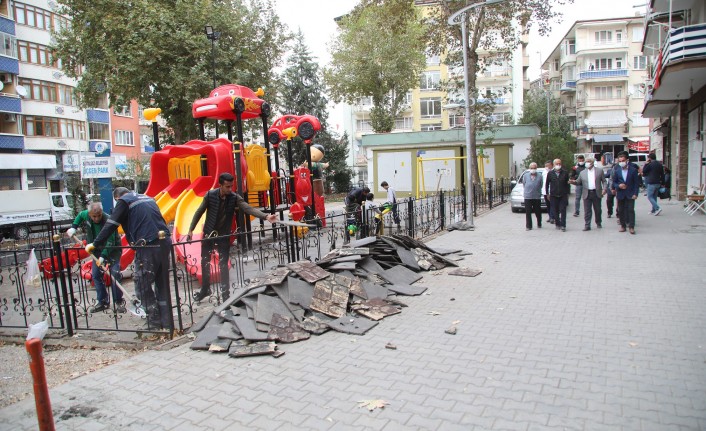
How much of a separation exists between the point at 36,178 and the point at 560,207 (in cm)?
3776

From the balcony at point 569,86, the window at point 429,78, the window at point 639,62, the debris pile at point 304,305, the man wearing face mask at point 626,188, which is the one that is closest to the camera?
the debris pile at point 304,305

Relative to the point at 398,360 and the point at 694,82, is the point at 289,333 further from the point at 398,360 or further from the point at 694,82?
the point at 694,82

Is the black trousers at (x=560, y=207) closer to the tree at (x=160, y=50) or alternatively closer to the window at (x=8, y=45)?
the tree at (x=160, y=50)

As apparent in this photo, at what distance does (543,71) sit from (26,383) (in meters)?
75.0

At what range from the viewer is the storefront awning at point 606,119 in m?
50.6

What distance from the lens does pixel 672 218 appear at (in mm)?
14820

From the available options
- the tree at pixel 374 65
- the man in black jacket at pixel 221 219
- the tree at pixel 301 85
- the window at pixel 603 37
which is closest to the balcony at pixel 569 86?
the window at pixel 603 37

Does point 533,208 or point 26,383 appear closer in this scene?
point 26,383

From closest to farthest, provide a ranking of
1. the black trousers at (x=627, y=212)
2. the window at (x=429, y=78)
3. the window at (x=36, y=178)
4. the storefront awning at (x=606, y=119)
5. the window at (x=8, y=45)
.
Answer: the black trousers at (x=627, y=212) < the window at (x=8, y=45) < the window at (x=36, y=178) < the storefront awning at (x=606, y=119) < the window at (x=429, y=78)

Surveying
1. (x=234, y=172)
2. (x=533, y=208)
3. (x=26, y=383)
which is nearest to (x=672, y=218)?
(x=533, y=208)

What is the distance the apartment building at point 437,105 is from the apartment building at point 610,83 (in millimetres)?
6498

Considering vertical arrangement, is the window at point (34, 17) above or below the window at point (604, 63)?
above

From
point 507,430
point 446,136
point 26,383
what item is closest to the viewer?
point 507,430

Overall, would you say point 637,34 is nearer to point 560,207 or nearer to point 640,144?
point 640,144
